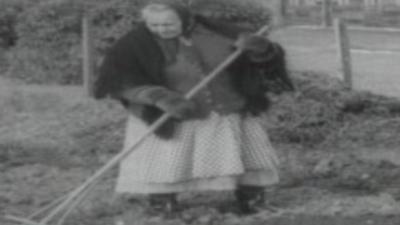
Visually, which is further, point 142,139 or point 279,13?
point 279,13

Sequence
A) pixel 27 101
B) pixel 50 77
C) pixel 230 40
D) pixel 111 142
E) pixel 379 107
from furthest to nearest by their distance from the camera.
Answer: pixel 50 77
pixel 27 101
pixel 379 107
pixel 111 142
pixel 230 40

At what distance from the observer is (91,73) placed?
1257 cm

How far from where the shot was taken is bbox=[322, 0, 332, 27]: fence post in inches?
976

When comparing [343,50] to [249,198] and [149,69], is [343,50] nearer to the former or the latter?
[249,198]

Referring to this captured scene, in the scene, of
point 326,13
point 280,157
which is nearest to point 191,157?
point 280,157

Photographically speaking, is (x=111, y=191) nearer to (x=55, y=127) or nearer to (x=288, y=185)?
(x=288, y=185)

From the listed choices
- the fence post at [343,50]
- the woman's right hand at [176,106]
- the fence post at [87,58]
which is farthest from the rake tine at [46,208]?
the fence post at [343,50]

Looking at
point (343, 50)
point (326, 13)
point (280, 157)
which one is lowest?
point (326, 13)

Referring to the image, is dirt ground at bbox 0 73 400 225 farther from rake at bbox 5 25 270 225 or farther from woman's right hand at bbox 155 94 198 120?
woman's right hand at bbox 155 94 198 120

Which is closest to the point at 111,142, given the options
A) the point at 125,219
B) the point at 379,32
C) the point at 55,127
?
the point at 55,127

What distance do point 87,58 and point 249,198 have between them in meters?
5.99

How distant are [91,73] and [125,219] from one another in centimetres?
603

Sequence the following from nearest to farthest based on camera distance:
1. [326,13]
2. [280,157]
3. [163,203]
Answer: [163,203]
[280,157]
[326,13]

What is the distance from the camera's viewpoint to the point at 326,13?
2506cm
